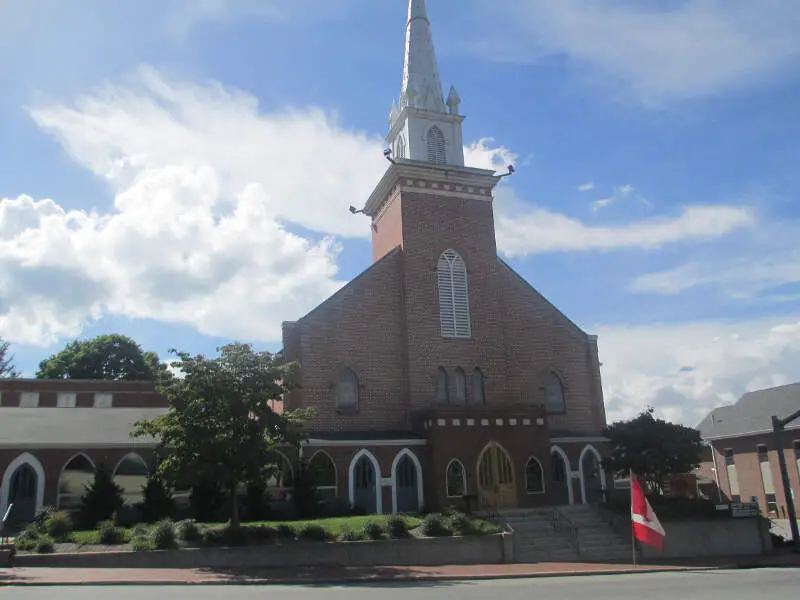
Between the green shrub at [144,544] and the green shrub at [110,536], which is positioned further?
the green shrub at [110,536]

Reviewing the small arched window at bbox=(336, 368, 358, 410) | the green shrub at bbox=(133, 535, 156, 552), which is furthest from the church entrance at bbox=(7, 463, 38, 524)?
the small arched window at bbox=(336, 368, 358, 410)

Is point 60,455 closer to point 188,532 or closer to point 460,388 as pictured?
point 188,532

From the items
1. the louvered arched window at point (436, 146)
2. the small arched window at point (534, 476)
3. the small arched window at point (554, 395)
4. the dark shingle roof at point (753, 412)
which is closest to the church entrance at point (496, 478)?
the small arched window at point (534, 476)

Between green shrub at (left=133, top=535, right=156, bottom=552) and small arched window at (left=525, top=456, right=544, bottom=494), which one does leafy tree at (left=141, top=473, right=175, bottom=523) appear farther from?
small arched window at (left=525, top=456, right=544, bottom=494)

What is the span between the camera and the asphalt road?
14977 millimetres

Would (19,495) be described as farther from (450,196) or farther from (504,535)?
(450,196)

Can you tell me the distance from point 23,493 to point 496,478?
65.3 ft

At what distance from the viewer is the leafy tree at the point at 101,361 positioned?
65625 mm

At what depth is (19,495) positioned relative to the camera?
91.1ft

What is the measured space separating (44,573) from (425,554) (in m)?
11.4

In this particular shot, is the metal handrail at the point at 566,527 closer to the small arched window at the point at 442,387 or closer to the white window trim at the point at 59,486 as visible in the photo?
the small arched window at the point at 442,387

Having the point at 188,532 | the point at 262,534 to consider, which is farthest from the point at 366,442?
the point at 188,532

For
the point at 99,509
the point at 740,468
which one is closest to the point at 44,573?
the point at 99,509

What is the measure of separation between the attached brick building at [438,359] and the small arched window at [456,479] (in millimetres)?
68
